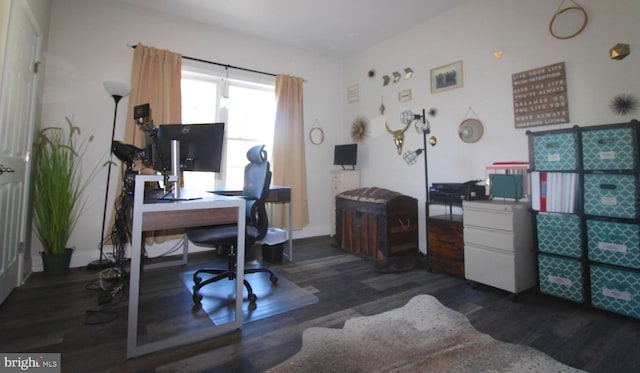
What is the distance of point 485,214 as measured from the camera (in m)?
2.30

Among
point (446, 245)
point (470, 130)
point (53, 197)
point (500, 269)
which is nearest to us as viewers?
point (500, 269)

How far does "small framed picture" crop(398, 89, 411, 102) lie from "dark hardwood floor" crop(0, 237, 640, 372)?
2.20 meters

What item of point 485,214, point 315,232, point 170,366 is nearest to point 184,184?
point 315,232

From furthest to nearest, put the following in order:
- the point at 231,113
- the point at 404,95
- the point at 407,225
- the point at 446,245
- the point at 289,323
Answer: the point at 231,113, the point at 404,95, the point at 407,225, the point at 446,245, the point at 289,323

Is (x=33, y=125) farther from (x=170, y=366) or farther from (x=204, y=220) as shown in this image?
(x=170, y=366)

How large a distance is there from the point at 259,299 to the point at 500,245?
1.93 meters

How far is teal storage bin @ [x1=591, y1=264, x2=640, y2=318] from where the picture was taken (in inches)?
69.5

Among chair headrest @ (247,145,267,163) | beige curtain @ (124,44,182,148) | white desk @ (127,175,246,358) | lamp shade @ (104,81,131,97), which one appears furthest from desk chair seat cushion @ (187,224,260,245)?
lamp shade @ (104,81,131,97)

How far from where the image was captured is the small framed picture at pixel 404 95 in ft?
11.8

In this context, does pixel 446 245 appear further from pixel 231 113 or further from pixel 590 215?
pixel 231 113

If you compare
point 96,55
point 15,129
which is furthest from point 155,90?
point 15,129

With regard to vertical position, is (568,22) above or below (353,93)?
below

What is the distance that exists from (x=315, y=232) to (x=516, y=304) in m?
2.78

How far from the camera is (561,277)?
206 cm
